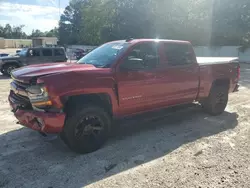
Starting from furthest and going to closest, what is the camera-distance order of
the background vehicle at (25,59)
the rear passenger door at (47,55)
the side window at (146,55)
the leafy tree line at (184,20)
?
1. the leafy tree line at (184,20)
2. the rear passenger door at (47,55)
3. the background vehicle at (25,59)
4. the side window at (146,55)

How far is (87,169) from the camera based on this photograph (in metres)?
3.53

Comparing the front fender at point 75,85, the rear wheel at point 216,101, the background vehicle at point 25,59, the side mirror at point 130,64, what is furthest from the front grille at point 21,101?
the background vehicle at point 25,59

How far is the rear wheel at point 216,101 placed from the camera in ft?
19.8

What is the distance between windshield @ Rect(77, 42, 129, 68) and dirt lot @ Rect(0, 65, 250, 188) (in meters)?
1.24

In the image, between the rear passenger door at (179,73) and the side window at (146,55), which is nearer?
the side window at (146,55)

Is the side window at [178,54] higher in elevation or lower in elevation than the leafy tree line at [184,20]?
lower

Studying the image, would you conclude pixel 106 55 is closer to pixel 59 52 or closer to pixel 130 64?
pixel 130 64

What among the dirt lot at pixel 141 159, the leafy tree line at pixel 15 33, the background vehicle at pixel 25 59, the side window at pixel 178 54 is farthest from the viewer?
the leafy tree line at pixel 15 33

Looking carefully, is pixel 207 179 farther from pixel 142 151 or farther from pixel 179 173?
pixel 142 151

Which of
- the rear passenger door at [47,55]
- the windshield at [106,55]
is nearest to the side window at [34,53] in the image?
the rear passenger door at [47,55]

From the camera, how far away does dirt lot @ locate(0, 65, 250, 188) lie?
3.24 metres

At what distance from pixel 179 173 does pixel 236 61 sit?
4.33 meters

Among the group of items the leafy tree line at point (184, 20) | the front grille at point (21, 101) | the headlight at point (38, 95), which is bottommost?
the front grille at point (21, 101)

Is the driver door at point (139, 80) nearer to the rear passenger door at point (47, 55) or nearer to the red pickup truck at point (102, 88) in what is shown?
the red pickup truck at point (102, 88)
